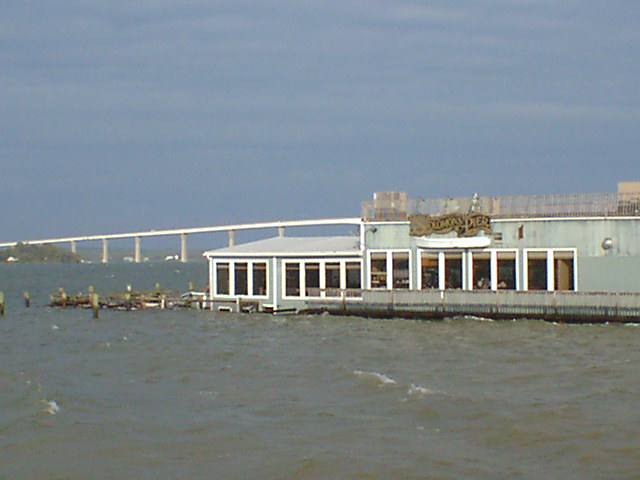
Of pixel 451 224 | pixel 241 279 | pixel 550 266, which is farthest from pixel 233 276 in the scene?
pixel 550 266

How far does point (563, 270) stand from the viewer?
3362cm

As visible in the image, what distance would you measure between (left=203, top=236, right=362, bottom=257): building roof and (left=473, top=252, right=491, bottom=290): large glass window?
15.1 feet

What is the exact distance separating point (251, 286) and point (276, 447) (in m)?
22.9

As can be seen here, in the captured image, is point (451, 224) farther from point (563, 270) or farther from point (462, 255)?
point (563, 270)

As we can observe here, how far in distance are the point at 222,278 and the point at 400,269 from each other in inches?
323

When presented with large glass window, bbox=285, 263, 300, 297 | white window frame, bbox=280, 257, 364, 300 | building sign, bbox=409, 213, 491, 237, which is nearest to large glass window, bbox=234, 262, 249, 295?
white window frame, bbox=280, 257, 364, 300

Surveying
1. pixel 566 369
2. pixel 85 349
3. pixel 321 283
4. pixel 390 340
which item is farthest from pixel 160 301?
pixel 566 369

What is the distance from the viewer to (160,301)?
1740 inches

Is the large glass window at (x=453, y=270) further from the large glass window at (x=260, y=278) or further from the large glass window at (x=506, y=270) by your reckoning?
the large glass window at (x=260, y=278)

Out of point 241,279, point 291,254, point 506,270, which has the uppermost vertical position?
point 291,254

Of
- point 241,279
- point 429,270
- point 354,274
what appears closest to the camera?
point 429,270

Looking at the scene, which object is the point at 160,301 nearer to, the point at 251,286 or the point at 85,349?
the point at 251,286

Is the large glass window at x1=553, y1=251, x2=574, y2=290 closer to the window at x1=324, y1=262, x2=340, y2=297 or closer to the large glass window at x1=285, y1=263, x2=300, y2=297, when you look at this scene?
the window at x1=324, y1=262, x2=340, y2=297

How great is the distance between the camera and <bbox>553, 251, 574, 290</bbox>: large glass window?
1318 inches
